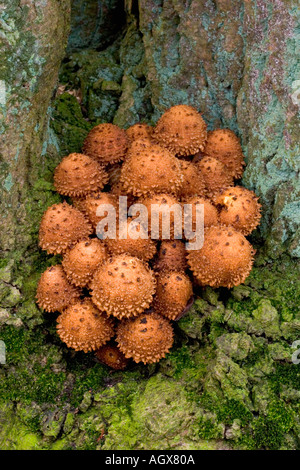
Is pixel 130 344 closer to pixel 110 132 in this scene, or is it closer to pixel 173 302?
pixel 173 302

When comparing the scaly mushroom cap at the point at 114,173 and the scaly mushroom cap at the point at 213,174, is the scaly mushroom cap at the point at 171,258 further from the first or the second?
the scaly mushroom cap at the point at 114,173

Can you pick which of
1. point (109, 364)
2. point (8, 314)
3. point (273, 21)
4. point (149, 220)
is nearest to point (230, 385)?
point (109, 364)

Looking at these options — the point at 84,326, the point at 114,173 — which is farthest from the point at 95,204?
the point at 84,326

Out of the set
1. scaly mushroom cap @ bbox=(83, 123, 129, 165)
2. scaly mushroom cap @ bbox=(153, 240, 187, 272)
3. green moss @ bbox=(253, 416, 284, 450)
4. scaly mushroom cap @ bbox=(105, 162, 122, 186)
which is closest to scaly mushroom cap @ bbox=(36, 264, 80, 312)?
scaly mushroom cap @ bbox=(153, 240, 187, 272)

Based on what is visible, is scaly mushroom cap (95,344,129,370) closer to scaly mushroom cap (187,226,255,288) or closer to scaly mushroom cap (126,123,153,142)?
scaly mushroom cap (187,226,255,288)

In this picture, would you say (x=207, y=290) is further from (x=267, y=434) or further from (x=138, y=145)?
(x=138, y=145)

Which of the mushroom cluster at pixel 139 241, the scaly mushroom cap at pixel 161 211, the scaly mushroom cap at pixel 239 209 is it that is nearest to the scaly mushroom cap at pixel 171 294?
the mushroom cluster at pixel 139 241
